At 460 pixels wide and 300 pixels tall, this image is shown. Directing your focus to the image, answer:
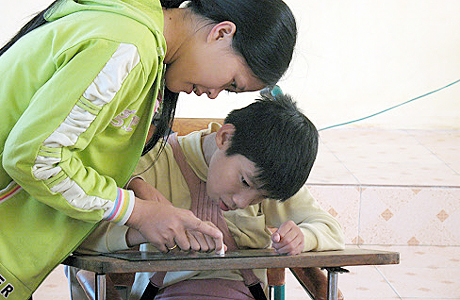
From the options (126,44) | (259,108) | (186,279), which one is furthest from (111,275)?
(126,44)

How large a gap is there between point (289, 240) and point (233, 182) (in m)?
0.20

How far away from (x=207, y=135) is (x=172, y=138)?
0.08 m

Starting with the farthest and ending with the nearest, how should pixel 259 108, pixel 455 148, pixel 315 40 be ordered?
pixel 315 40, pixel 455 148, pixel 259 108

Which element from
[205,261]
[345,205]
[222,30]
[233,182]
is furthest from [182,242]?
[345,205]

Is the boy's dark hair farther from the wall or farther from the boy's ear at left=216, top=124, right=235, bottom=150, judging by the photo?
the wall

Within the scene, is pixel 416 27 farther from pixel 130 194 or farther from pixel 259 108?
pixel 130 194

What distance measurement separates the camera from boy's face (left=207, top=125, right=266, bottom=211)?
152 cm

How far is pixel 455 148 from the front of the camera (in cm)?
406

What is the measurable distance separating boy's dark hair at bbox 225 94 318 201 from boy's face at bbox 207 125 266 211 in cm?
2

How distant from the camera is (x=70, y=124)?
1165 mm

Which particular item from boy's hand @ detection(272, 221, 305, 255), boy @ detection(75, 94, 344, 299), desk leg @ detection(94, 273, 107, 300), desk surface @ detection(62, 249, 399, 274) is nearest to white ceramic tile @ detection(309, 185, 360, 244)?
boy @ detection(75, 94, 344, 299)

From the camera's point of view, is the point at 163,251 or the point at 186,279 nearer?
the point at 163,251

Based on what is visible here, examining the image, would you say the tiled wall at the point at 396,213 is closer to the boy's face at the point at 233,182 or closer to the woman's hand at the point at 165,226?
the boy's face at the point at 233,182

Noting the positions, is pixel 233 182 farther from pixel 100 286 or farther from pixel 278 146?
pixel 100 286
